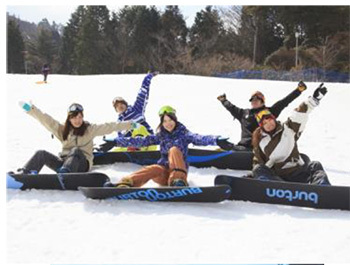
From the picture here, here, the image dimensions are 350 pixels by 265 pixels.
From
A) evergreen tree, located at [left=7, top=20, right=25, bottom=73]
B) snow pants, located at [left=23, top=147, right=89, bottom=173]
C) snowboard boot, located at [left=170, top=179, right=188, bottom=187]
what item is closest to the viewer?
snowboard boot, located at [left=170, top=179, right=188, bottom=187]

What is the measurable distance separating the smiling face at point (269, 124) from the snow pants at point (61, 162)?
204 centimetres

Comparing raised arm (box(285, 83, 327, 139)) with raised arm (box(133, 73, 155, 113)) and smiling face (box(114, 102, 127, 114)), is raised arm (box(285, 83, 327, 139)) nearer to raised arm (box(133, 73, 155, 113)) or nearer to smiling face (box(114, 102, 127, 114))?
smiling face (box(114, 102, 127, 114))

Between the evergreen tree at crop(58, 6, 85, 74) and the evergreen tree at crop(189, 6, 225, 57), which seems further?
the evergreen tree at crop(58, 6, 85, 74)

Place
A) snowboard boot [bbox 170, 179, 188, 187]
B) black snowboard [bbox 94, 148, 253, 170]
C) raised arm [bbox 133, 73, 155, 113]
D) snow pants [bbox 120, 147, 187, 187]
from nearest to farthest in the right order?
snowboard boot [bbox 170, 179, 188, 187], snow pants [bbox 120, 147, 187, 187], black snowboard [bbox 94, 148, 253, 170], raised arm [bbox 133, 73, 155, 113]

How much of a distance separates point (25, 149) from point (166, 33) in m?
29.8

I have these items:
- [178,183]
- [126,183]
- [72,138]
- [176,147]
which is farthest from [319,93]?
[72,138]

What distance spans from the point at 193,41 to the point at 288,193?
1227 inches

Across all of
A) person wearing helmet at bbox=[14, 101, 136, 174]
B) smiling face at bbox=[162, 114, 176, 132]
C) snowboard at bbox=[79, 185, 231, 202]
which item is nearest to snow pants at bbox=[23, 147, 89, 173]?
person wearing helmet at bbox=[14, 101, 136, 174]

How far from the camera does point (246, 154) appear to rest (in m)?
5.32

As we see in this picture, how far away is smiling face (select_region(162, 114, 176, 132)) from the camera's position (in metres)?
4.38

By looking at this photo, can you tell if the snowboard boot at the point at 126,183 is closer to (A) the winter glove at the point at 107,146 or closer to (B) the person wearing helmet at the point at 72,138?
(B) the person wearing helmet at the point at 72,138

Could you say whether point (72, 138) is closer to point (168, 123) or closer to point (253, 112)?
point (168, 123)

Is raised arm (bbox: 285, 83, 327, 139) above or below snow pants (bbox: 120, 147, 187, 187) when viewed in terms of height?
above

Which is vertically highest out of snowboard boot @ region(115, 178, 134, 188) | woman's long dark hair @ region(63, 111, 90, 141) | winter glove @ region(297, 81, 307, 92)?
winter glove @ region(297, 81, 307, 92)
